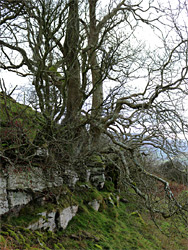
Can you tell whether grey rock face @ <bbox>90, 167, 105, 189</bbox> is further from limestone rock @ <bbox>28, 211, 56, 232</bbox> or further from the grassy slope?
limestone rock @ <bbox>28, 211, 56, 232</bbox>

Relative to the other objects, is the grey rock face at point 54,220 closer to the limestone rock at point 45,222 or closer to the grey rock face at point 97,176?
the limestone rock at point 45,222

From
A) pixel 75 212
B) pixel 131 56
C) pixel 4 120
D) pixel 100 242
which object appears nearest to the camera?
pixel 4 120

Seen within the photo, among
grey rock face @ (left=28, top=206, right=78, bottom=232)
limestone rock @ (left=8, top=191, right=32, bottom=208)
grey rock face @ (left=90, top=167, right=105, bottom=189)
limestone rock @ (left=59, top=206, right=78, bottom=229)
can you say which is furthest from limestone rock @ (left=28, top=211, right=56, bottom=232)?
grey rock face @ (left=90, top=167, right=105, bottom=189)

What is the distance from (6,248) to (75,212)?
3.30 meters

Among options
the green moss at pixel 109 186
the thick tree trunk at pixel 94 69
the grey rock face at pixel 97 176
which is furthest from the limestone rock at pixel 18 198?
the green moss at pixel 109 186

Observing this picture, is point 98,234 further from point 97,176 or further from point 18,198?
point 97,176

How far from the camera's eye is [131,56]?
788 cm

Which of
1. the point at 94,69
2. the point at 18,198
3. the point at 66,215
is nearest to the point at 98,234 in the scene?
the point at 66,215

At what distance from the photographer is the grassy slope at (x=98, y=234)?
3.96 meters

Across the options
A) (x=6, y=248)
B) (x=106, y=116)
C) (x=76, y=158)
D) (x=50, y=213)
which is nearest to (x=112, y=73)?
(x=106, y=116)

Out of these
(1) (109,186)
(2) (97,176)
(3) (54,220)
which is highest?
(2) (97,176)

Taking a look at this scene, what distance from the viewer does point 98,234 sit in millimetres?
6020

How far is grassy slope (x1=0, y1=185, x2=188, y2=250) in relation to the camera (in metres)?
3.96

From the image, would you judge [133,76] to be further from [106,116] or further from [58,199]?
[58,199]
